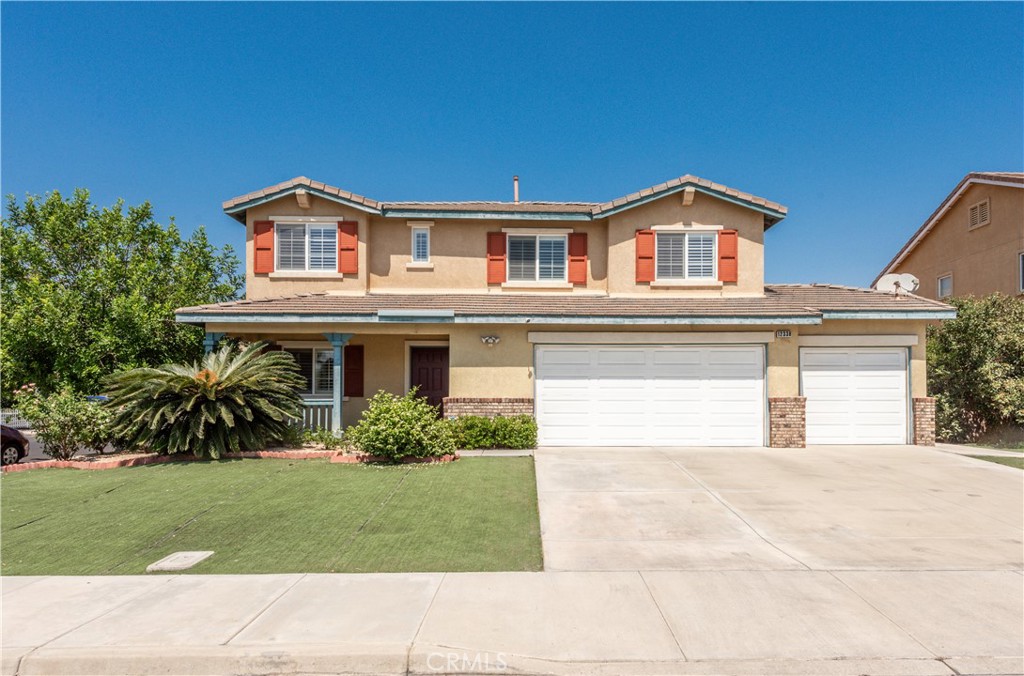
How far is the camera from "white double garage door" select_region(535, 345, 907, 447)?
1255cm

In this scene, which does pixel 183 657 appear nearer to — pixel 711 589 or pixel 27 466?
pixel 711 589

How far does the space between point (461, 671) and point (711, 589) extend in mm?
2439

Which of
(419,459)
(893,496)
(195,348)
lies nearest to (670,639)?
(893,496)

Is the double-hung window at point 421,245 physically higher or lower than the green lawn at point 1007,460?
higher

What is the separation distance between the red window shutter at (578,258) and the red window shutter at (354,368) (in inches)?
233

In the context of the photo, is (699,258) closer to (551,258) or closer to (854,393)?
(551,258)

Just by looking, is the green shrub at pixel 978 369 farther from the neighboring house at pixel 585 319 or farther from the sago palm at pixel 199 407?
the sago palm at pixel 199 407

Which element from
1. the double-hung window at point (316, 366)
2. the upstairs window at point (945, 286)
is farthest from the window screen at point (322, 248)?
the upstairs window at point (945, 286)

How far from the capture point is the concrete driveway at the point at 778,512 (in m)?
5.72

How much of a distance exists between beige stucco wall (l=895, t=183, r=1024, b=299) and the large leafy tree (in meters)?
26.0

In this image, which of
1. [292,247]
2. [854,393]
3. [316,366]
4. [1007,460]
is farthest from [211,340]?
[1007,460]

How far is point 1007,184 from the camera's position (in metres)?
18.8

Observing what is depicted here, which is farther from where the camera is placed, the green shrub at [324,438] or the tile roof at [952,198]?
the tile roof at [952,198]

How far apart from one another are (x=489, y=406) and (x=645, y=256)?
223 inches
